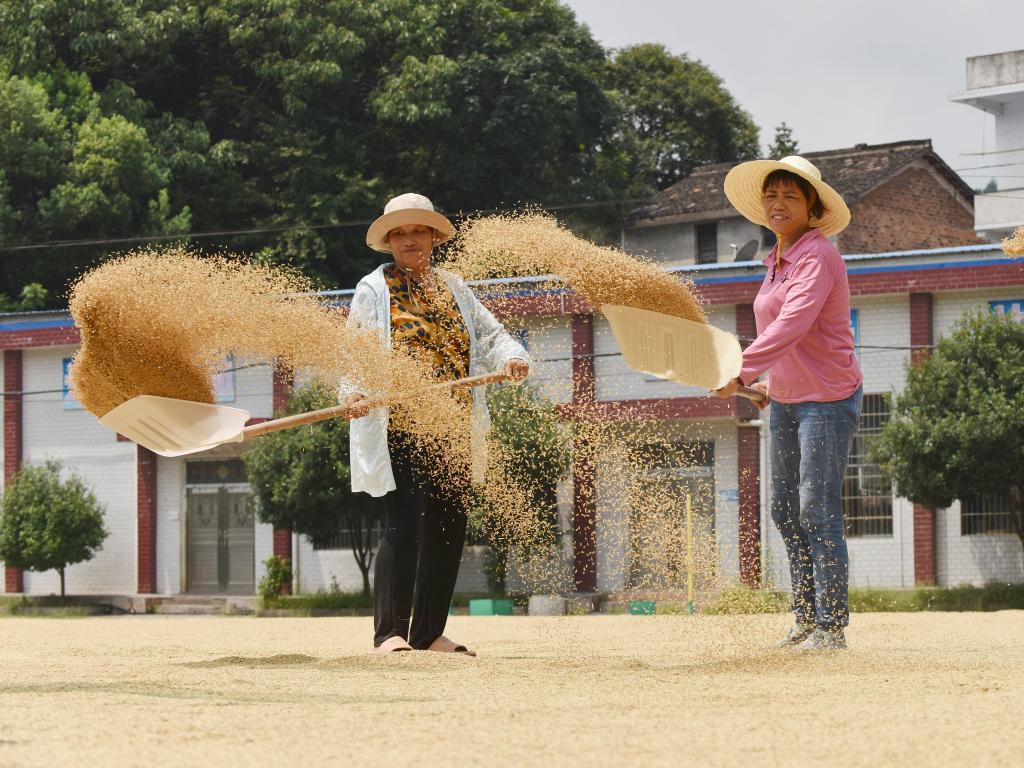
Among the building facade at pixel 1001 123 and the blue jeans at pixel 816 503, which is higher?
the building facade at pixel 1001 123

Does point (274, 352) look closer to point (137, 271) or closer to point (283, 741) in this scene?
point (137, 271)

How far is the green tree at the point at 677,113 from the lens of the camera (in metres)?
50.9

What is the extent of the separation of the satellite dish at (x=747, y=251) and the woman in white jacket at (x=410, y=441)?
1350 inches

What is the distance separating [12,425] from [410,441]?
27.7m

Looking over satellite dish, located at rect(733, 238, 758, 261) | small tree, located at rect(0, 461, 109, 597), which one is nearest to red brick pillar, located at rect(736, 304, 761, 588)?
small tree, located at rect(0, 461, 109, 597)

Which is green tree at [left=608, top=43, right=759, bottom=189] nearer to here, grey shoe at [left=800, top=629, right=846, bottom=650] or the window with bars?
the window with bars

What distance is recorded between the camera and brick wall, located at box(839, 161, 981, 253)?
40812 mm

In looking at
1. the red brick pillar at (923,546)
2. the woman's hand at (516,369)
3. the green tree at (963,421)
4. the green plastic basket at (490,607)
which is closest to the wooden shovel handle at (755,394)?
the woman's hand at (516,369)

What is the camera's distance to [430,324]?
8.09m

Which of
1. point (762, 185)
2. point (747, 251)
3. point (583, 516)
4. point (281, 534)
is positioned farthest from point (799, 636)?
point (747, 251)

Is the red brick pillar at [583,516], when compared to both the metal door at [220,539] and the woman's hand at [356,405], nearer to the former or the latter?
the metal door at [220,539]

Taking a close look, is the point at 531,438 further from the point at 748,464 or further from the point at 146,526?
the point at 146,526

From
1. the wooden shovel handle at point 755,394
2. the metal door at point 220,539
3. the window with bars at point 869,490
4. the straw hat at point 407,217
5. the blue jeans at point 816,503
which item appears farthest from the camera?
the metal door at point 220,539

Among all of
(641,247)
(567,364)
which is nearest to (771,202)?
(567,364)
